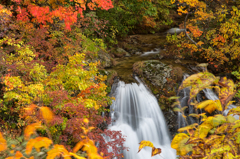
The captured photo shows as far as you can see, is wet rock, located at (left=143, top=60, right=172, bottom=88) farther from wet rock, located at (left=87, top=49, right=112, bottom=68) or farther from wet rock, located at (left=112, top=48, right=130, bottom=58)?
wet rock, located at (left=112, top=48, right=130, bottom=58)

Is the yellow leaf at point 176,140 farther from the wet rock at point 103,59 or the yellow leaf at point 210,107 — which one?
the wet rock at point 103,59

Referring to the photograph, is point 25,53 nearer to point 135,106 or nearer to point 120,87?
point 120,87

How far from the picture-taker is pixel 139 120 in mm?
7188

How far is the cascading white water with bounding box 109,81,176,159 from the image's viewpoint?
653cm

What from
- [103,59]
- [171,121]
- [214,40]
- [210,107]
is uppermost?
[214,40]

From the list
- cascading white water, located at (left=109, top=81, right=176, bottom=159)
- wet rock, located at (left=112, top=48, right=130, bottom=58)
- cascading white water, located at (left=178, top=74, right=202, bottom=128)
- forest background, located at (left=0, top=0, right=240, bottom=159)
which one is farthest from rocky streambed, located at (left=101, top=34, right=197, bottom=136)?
forest background, located at (left=0, top=0, right=240, bottom=159)

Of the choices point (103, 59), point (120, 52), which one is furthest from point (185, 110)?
point (120, 52)

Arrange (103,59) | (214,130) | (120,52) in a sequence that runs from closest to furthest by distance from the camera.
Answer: (214,130) → (103,59) → (120,52)

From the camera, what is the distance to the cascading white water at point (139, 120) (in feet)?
21.4

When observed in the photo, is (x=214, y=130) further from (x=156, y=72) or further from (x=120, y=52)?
(x=120, y=52)

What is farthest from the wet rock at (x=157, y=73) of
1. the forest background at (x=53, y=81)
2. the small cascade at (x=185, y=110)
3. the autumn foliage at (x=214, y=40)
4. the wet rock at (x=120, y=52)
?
the autumn foliage at (x=214, y=40)

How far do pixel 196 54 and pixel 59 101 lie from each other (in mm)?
11373

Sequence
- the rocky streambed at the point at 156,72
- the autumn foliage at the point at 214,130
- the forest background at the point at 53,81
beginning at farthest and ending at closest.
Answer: the rocky streambed at the point at 156,72, the forest background at the point at 53,81, the autumn foliage at the point at 214,130

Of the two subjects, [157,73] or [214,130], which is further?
[157,73]
